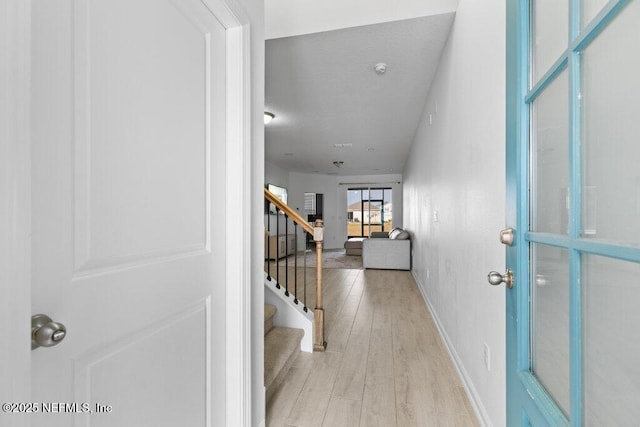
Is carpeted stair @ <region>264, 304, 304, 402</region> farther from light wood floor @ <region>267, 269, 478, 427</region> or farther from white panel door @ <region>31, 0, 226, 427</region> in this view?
white panel door @ <region>31, 0, 226, 427</region>

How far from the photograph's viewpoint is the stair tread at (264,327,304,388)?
1.96 m

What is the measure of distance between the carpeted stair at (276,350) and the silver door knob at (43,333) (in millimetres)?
1495

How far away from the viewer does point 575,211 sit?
25.7 inches

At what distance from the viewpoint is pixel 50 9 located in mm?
633

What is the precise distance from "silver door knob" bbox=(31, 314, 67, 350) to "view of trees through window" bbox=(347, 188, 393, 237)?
10.6 meters

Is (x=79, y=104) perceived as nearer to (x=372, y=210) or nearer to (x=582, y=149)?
(x=582, y=149)

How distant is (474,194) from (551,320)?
1175 millimetres

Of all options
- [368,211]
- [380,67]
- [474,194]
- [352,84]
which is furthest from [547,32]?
[368,211]

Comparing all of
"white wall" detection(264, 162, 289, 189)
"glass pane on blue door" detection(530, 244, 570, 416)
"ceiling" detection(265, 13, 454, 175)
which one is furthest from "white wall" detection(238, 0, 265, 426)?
"white wall" detection(264, 162, 289, 189)

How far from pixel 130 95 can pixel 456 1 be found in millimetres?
2313

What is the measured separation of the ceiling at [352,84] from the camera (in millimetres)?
2576

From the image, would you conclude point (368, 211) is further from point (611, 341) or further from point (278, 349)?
point (611, 341)

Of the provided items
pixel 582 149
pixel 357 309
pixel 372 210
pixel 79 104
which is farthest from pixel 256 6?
pixel 372 210

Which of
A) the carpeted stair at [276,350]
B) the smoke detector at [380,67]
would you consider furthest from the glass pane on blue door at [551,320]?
the smoke detector at [380,67]
